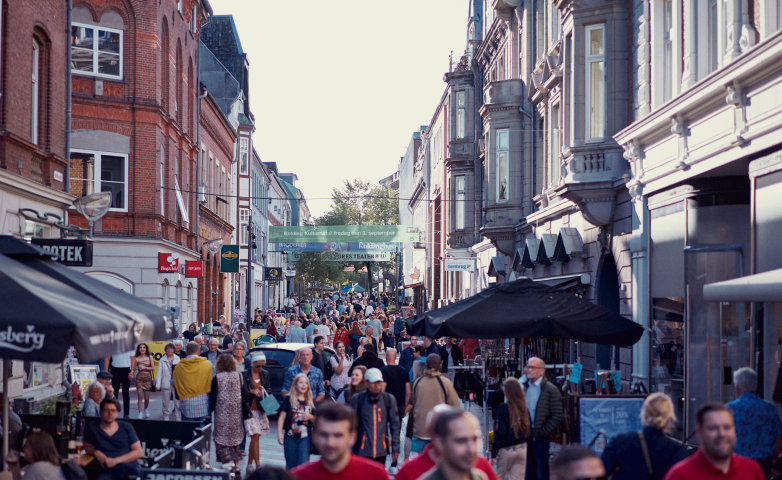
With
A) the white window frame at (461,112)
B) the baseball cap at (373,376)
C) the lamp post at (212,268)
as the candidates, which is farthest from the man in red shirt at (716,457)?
the white window frame at (461,112)

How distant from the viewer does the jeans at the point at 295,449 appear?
1198cm

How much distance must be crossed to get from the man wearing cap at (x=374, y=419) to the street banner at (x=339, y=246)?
4600cm

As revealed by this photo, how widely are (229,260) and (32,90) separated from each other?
20494mm

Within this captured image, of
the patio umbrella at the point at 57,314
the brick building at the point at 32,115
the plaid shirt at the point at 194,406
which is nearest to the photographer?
the patio umbrella at the point at 57,314

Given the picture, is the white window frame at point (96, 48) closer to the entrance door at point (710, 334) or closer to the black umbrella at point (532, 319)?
the black umbrella at point (532, 319)

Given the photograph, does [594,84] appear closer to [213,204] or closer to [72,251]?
[72,251]

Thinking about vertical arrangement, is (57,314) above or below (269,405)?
above

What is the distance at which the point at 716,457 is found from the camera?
19.1 feet

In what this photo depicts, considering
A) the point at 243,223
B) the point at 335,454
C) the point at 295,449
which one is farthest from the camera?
the point at 243,223

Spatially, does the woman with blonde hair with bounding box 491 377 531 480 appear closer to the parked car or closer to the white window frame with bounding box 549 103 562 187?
the parked car

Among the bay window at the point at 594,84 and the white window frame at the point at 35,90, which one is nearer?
the white window frame at the point at 35,90

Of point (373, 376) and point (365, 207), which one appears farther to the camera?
point (365, 207)

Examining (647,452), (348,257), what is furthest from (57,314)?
(348,257)

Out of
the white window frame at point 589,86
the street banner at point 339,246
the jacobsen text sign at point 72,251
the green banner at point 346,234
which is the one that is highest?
the white window frame at point 589,86
